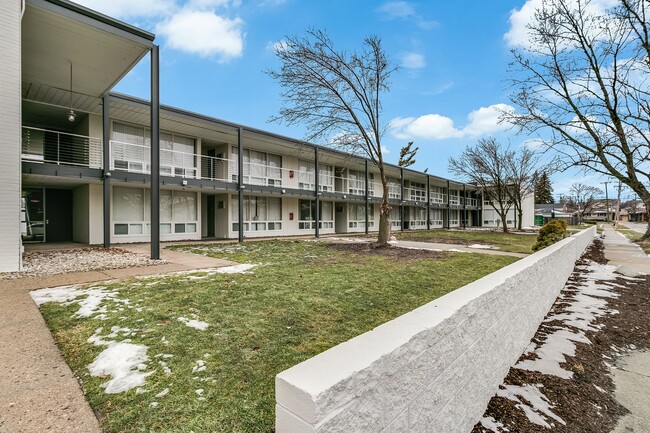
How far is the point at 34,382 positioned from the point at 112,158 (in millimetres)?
13486

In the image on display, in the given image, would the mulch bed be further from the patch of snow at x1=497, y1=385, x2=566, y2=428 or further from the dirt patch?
the dirt patch

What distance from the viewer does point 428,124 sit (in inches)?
1836

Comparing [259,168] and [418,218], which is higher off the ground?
[259,168]

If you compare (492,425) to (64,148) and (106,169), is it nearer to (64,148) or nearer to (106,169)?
(106,169)

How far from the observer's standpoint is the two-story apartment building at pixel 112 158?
302 inches

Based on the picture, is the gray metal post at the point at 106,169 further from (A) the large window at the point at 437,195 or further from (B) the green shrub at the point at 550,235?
(A) the large window at the point at 437,195

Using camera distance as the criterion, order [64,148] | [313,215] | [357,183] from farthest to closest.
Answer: [357,183] < [313,215] < [64,148]

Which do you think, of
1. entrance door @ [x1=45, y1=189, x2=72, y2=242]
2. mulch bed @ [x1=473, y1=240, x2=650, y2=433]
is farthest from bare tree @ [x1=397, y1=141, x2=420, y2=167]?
mulch bed @ [x1=473, y1=240, x2=650, y2=433]

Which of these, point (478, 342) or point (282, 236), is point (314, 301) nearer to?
point (478, 342)

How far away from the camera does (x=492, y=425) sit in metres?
2.83

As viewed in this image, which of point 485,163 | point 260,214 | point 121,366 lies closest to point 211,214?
point 260,214

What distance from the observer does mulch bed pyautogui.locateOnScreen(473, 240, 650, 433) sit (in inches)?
114

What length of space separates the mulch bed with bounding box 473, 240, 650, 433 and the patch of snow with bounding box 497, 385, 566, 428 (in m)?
0.05

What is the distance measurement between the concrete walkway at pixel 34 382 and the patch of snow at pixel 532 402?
11.8 feet
